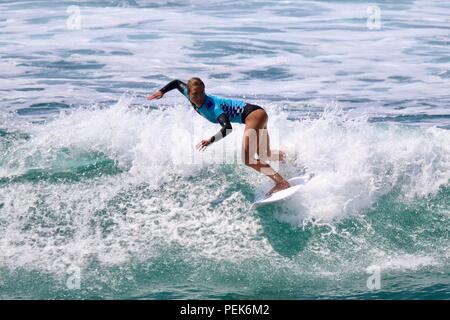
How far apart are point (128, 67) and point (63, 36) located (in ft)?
13.3

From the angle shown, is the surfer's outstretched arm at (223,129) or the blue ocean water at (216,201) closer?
the blue ocean water at (216,201)

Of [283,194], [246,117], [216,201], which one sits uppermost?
[246,117]
